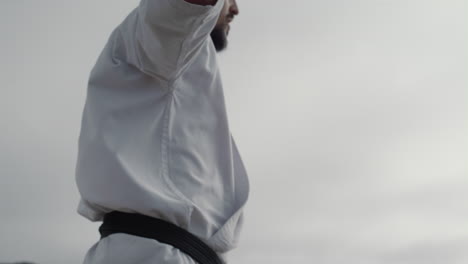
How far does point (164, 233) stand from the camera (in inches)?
100

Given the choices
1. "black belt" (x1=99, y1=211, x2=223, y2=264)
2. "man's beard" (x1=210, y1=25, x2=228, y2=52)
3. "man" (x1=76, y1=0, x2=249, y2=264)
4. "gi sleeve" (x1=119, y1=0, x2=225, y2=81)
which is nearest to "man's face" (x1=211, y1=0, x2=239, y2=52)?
"man's beard" (x1=210, y1=25, x2=228, y2=52)

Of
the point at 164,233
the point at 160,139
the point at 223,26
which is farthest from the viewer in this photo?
the point at 223,26

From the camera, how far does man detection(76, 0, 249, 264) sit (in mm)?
2541

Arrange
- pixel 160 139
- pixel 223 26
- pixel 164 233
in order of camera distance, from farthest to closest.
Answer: pixel 223 26, pixel 160 139, pixel 164 233

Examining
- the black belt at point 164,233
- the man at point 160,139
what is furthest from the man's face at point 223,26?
the black belt at point 164,233

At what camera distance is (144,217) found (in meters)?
2.58

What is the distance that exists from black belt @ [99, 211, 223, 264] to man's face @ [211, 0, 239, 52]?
113 centimetres

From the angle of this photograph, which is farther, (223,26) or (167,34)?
(223,26)

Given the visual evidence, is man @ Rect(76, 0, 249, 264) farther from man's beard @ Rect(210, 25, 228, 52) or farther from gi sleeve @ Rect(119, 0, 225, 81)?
man's beard @ Rect(210, 25, 228, 52)

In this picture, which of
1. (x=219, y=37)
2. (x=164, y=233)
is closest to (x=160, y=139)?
(x=164, y=233)

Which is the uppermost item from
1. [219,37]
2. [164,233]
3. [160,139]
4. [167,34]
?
[167,34]

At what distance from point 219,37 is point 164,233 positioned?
1200 millimetres

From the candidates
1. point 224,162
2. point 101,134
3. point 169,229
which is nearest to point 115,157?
point 101,134

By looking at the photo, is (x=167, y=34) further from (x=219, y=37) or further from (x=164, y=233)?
(x=219, y=37)
